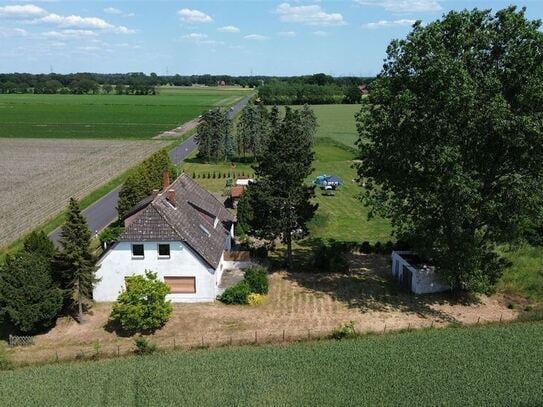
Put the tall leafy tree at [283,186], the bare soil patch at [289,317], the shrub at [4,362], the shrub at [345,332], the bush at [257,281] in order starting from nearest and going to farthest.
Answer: the shrub at [4,362]
the shrub at [345,332]
the bare soil patch at [289,317]
the bush at [257,281]
the tall leafy tree at [283,186]

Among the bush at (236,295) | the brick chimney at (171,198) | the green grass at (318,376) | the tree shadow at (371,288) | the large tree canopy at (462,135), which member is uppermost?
the large tree canopy at (462,135)

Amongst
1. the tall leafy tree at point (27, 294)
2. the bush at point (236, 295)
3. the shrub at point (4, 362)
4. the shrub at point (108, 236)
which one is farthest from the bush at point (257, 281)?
the shrub at point (4, 362)

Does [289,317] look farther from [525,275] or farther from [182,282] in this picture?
[525,275]

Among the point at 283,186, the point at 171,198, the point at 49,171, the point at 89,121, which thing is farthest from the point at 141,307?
the point at 89,121

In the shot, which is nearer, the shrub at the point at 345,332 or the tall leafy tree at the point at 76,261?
the shrub at the point at 345,332

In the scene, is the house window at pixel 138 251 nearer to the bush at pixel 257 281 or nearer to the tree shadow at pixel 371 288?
the bush at pixel 257 281

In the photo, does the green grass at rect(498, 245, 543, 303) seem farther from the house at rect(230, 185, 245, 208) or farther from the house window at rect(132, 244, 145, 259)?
the house at rect(230, 185, 245, 208)

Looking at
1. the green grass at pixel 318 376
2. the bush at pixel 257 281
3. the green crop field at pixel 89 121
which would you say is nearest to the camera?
the green grass at pixel 318 376
